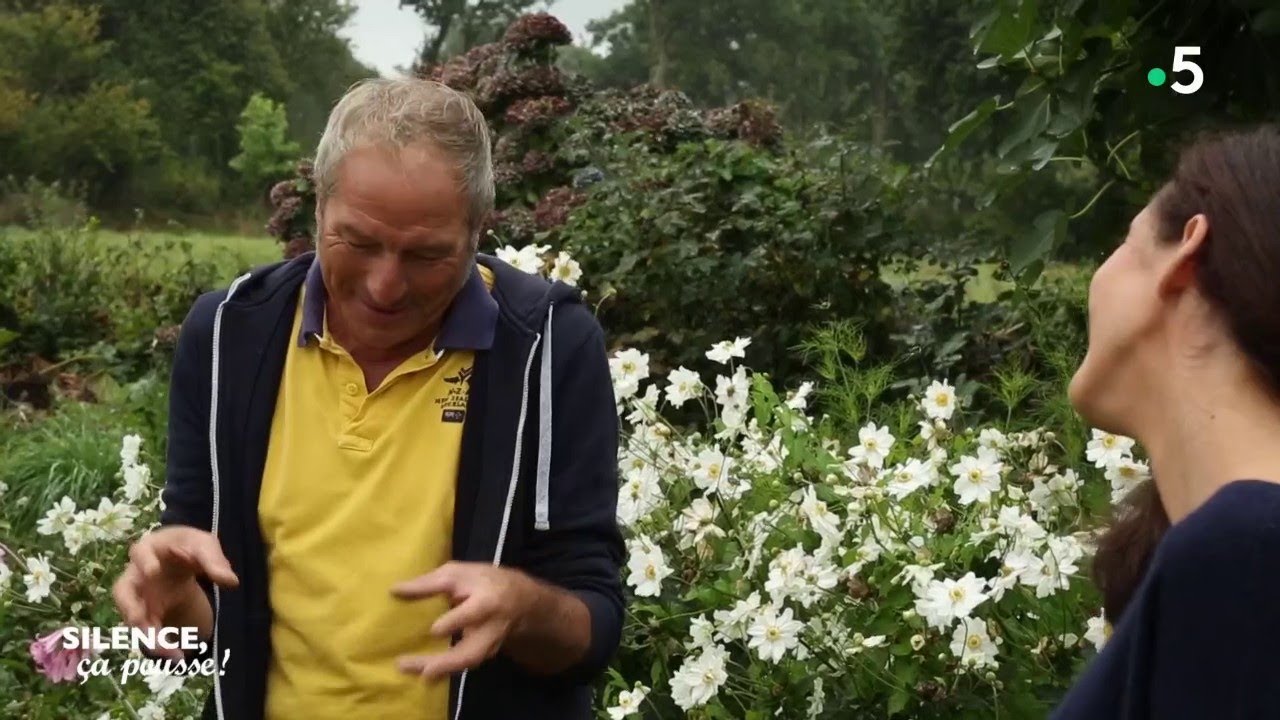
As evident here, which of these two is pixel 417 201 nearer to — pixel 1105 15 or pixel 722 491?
pixel 722 491

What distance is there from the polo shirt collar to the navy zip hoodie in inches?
A: 0.7

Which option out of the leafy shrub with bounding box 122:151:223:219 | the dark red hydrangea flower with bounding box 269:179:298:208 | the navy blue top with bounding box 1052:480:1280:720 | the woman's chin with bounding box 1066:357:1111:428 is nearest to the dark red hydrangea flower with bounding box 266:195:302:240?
the dark red hydrangea flower with bounding box 269:179:298:208

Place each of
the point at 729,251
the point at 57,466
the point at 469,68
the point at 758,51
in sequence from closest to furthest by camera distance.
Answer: the point at 729,251, the point at 57,466, the point at 469,68, the point at 758,51

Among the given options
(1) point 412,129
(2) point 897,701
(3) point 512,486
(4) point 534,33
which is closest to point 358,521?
(3) point 512,486

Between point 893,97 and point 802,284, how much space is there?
2785 cm

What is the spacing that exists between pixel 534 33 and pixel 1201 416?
5615mm

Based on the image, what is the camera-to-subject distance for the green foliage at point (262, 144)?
31031 mm

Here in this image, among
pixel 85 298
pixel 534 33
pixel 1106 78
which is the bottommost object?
pixel 85 298

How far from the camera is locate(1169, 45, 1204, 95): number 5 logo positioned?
9.41 feet

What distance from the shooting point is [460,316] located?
1.89 m

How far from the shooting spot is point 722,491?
2.94 meters

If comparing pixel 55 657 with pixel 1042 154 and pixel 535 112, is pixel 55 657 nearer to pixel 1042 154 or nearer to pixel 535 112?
pixel 1042 154

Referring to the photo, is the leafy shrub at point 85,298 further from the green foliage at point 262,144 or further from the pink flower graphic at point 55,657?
the green foliage at point 262,144

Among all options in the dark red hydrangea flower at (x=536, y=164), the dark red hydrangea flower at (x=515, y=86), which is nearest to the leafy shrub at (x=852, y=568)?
the dark red hydrangea flower at (x=536, y=164)
